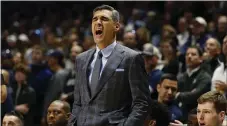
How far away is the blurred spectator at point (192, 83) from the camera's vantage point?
7.70 meters

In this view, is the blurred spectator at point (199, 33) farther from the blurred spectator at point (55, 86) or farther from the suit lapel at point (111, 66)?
the suit lapel at point (111, 66)

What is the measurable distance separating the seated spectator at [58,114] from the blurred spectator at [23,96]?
1782 mm

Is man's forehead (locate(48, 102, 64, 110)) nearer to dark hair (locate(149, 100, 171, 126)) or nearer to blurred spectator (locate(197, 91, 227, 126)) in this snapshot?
dark hair (locate(149, 100, 171, 126))

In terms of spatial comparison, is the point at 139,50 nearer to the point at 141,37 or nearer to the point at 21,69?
the point at 141,37

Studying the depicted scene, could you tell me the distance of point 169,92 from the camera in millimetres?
7656

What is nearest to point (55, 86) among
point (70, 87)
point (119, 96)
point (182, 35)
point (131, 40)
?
point (70, 87)

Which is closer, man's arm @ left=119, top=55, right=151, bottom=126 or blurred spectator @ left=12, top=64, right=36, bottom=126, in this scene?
man's arm @ left=119, top=55, right=151, bottom=126

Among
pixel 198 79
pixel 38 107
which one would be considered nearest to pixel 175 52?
pixel 198 79

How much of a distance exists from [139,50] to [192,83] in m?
2.42

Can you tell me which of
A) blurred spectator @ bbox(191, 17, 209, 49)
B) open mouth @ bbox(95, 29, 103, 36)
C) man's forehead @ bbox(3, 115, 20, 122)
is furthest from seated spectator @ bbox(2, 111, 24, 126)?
blurred spectator @ bbox(191, 17, 209, 49)

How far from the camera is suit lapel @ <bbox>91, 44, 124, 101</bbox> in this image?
16.6ft

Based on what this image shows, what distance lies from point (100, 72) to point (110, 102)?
0.91 ft

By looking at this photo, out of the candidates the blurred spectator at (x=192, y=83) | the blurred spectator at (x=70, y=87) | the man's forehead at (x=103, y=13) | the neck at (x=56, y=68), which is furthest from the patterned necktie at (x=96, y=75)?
the neck at (x=56, y=68)

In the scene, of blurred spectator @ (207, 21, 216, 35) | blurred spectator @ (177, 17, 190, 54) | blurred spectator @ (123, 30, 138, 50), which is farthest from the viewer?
blurred spectator @ (207, 21, 216, 35)
